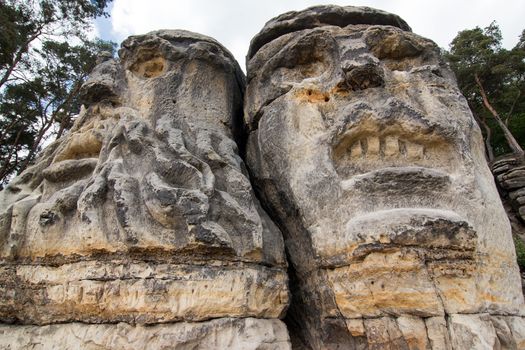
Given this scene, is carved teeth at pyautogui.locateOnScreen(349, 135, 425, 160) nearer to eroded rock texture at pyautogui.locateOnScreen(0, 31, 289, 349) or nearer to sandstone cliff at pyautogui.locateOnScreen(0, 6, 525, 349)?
sandstone cliff at pyautogui.locateOnScreen(0, 6, 525, 349)

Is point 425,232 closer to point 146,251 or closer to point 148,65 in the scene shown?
point 146,251

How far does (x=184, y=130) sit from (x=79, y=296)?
162 cm

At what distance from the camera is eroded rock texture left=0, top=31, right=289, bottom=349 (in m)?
2.34

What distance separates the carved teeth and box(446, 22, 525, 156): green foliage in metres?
14.6

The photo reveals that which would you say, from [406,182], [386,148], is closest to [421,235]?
[406,182]

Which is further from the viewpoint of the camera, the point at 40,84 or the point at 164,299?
the point at 40,84

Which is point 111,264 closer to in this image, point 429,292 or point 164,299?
point 164,299

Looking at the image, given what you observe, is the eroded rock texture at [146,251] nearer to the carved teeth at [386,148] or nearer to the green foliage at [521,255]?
the carved teeth at [386,148]

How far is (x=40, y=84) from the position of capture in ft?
35.6

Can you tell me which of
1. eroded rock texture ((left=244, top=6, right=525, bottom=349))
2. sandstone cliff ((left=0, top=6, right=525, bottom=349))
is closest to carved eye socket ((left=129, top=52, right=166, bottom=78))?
sandstone cliff ((left=0, top=6, right=525, bottom=349))

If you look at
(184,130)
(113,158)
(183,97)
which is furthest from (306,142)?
(113,158)

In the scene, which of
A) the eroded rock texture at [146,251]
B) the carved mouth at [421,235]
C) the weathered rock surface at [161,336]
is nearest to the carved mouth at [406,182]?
the carved mouth at [421,235]

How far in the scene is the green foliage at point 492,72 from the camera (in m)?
14.8

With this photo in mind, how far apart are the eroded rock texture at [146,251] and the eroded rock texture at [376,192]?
403 millimetres
